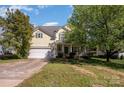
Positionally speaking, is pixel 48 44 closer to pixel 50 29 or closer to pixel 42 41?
pixel 42 41

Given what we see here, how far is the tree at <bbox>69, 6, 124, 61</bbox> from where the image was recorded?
2969 cm

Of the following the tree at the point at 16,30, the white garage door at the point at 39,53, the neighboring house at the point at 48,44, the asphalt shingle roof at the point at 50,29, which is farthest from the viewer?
the asphalt shingle roof at the point at 50,29

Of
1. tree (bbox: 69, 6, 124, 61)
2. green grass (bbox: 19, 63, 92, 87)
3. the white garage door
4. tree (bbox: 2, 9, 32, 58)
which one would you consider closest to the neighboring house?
the white garage door

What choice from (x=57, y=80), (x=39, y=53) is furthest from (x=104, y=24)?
(x=39, y=53)

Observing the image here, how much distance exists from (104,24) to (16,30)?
12470mm

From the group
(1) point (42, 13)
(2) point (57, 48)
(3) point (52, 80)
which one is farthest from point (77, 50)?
(3) point (52, 80)

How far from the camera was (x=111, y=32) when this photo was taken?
98.7 ft

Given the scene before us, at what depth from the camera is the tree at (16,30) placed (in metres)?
37.5

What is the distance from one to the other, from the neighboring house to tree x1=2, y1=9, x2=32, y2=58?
14.0ft

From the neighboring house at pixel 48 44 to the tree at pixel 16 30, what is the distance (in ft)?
14.0

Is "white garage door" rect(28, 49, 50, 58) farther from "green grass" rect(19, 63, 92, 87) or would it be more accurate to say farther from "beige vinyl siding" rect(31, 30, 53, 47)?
"green grass" rect(19, 63, 92, 87)

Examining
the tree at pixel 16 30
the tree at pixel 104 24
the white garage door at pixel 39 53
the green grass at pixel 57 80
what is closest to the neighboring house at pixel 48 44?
the white garage door at pixel 39 53

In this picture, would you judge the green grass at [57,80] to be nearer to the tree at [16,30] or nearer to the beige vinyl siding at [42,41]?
the tree at [16,30]
